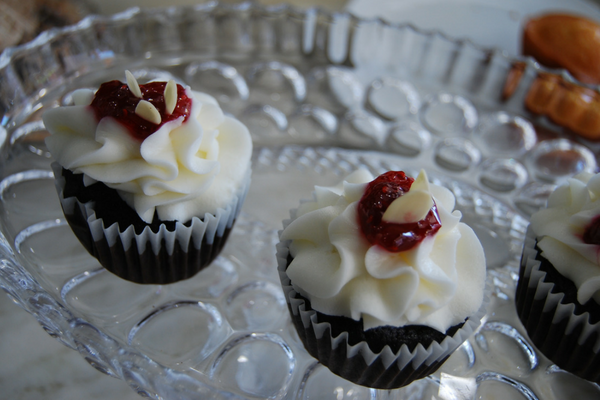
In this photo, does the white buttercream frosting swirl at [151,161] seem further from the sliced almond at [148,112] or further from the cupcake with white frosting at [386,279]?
the cupcake with white frosting at [386,279]

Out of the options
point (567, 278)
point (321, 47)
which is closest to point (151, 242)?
point (567, 278)

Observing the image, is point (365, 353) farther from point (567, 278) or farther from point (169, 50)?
point (169, 50)

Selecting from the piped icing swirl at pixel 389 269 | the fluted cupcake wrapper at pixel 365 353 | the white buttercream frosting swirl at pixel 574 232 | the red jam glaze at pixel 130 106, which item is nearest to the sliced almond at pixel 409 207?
the piped icing swirl at pixel 389 269

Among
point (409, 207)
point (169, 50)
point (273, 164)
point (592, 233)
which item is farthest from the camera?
point (169, 50)

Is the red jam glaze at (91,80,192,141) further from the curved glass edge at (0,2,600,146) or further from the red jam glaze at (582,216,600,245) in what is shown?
the red jam glaze at (582,216,600,245)

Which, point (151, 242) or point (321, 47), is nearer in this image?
point (151, 242)

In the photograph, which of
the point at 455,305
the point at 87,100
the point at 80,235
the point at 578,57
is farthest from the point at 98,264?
the point at 578,57

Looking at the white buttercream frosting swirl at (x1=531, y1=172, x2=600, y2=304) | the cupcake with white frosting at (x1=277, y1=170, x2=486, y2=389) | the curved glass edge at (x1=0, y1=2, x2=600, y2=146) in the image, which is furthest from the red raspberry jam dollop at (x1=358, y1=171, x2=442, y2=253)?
the curved glass edge at (x1=0, y1=2, x2=600, y2=146)
